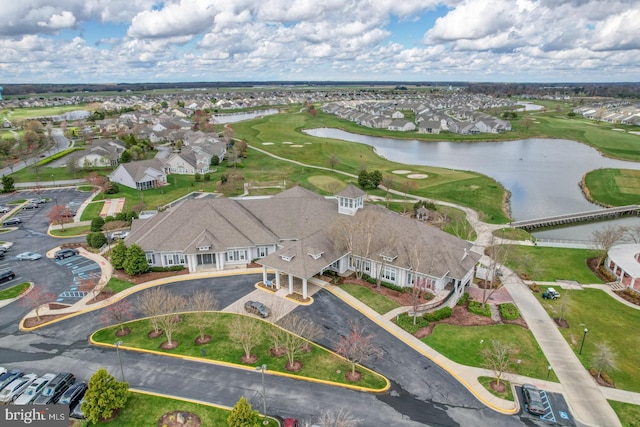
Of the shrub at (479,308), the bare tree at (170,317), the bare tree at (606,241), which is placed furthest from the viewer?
the bare tree at (606,241)

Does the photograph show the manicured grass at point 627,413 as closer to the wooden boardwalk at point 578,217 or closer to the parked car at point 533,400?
the parked car at point 533,400

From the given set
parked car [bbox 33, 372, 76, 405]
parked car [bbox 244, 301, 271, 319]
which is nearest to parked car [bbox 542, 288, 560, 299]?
parked car [bbox 244, 301, 271, 319]

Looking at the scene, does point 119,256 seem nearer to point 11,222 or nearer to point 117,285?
point 117,285

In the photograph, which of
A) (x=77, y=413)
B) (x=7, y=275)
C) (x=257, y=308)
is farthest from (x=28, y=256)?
(x=257, y=308)

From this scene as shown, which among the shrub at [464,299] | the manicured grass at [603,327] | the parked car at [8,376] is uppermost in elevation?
the parked car at [8,376]

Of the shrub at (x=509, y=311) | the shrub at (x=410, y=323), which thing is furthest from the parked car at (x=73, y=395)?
the shrub at (x=509, y=311)
